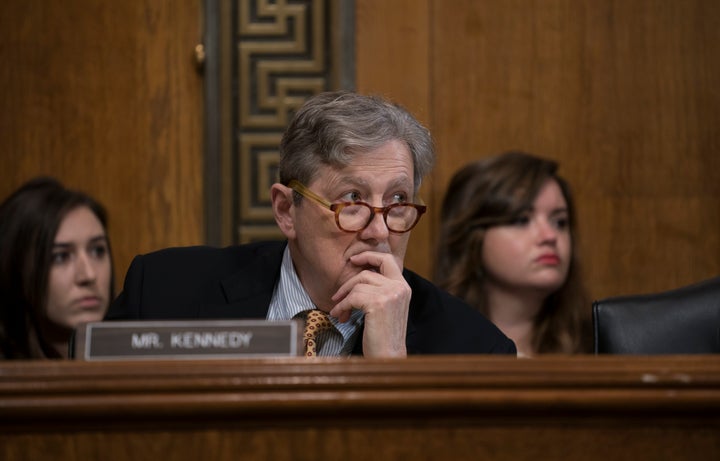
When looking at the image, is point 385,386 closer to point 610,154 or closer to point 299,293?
point 299,293

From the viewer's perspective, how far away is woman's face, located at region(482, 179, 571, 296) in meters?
3.36

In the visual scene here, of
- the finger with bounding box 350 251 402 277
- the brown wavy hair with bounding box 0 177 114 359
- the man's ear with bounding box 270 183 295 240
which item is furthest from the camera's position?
the brown wavy hair with bounding box 0 177 114 359

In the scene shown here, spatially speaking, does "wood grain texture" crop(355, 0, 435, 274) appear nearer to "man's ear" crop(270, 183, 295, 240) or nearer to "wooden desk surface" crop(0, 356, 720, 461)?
"man's ear" crop(270, 183, 295, 240)

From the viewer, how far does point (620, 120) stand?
3604mm

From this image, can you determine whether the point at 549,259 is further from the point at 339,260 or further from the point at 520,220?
the point at 339,260

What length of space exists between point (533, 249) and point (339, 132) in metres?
1.41

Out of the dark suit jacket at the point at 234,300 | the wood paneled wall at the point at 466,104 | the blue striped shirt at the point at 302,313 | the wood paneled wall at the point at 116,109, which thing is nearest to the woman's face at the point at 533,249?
the wood paneled wall at the point at 466,104

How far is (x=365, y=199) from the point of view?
208 centimetres

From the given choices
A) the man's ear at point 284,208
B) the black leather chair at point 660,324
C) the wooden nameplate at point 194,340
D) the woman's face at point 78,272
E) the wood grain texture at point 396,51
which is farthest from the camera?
the wood grain texture at point 396,51

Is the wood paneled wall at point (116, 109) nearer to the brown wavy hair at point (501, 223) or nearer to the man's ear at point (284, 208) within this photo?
the brown wavy hair at point (501, 223)

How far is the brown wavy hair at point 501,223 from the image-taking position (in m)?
3.38

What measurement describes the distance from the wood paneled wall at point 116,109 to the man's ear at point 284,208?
1.32 meters

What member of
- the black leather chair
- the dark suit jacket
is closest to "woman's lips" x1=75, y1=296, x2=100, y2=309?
the dark suit jacket

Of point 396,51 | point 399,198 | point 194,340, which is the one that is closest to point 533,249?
point 396,51
